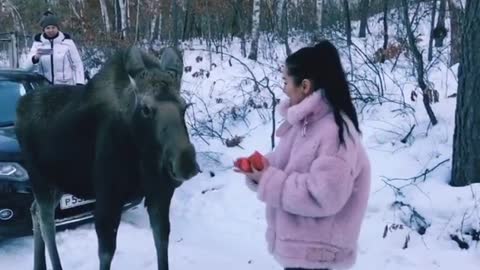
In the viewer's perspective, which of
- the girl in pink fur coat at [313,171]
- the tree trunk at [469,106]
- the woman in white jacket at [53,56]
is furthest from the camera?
the woman in white jacket at [53,56]

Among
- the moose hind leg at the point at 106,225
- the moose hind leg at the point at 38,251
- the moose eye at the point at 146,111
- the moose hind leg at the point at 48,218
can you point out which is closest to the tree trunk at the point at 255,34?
the moose hind leg at the point at 38,251

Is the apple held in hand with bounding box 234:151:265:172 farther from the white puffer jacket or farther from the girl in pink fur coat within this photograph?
the white puffer jacket

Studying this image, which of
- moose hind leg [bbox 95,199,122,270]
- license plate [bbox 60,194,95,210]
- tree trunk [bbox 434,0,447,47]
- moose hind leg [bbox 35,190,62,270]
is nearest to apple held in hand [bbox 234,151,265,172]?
moose hind leg [bbox 95,199,122,270]

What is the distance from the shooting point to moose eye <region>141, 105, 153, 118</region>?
380 cm

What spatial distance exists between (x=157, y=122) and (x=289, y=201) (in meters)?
1.06

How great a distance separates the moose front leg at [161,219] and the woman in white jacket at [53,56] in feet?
14.9

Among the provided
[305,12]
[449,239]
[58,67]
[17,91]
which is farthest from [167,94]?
[305,12]

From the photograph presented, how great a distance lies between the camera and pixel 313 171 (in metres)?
2.98

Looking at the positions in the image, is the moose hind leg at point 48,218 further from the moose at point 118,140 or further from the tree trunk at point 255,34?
the tree trunk at point 255,34

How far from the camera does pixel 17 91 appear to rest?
7.29m

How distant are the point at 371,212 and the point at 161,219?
2768 millimetres

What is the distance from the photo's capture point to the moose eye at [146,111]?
3.80 meters

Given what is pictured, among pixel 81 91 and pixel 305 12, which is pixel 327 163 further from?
pixel 305 12

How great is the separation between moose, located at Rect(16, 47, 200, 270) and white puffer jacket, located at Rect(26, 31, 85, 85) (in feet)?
12.1
